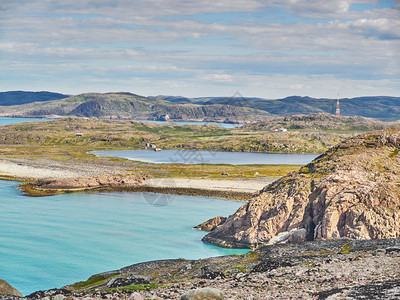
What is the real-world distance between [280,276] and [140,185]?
88.5 m

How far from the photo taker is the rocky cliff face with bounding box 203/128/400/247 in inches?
2008

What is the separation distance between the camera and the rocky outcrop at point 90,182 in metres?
115

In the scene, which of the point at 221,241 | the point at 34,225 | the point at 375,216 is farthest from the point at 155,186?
the point at 375,216

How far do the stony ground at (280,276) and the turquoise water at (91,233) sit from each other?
11.5m

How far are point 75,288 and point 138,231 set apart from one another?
3259 cm

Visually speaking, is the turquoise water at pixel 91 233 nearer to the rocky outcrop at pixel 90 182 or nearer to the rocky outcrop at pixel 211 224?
the rocky outcrop at pixel 211 224

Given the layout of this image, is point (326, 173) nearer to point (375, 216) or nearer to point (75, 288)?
point (375, 216)

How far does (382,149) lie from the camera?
62.3m

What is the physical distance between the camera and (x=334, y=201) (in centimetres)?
5306

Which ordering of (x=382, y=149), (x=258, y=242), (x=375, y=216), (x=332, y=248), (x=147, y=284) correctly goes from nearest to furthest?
(x=147, y=284), (x=332, y=248), (x=375, y=216), (x=258, y=242), (x=382, y=149)

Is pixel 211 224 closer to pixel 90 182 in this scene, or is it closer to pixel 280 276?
pixel 280 276

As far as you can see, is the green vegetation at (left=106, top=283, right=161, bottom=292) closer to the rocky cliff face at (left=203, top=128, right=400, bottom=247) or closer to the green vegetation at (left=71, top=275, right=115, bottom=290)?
the green vegetation at (left=71, top=275, right=115, bottom=290)

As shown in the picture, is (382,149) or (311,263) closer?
(311,263)

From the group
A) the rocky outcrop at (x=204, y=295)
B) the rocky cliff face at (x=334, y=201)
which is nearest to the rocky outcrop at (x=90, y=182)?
the rocky cliff face at (x=334, y=201)
